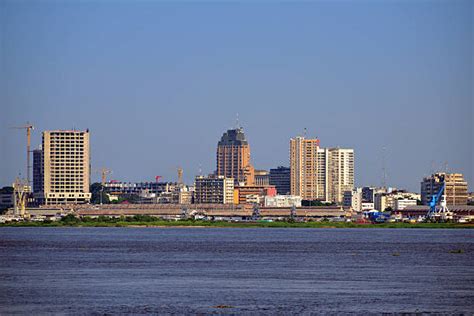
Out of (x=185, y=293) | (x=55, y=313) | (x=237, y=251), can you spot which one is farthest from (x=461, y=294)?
(x=237, y=251)

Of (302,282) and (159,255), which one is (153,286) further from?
(159,255)

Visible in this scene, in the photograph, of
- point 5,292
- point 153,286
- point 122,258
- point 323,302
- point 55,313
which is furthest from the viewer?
point 122,258

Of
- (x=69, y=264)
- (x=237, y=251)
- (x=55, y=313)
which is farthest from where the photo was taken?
(x=237, y=251)

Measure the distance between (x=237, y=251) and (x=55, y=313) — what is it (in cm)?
6263

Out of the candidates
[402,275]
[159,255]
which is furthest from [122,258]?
[402,275]

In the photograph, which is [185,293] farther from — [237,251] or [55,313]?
[237,251]

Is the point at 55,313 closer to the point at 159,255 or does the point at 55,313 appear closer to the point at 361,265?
the point at 361,265

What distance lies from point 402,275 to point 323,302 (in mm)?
21115

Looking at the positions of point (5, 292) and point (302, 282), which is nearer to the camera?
point (5, 292)

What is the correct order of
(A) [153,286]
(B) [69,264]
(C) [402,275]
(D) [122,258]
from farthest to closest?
(D) [122,258] → (B) [69,264] → (C) [402,275] → (A) [153,286]

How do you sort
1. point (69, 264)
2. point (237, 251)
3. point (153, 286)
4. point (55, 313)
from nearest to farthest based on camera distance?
point (55, 313) < point (153, 286) < point (69, 264) < point (237, 251)

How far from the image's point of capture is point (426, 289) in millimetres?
64250

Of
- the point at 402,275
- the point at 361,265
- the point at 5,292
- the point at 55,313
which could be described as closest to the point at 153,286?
the point at 5,292

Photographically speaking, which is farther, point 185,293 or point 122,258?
point 122,258
